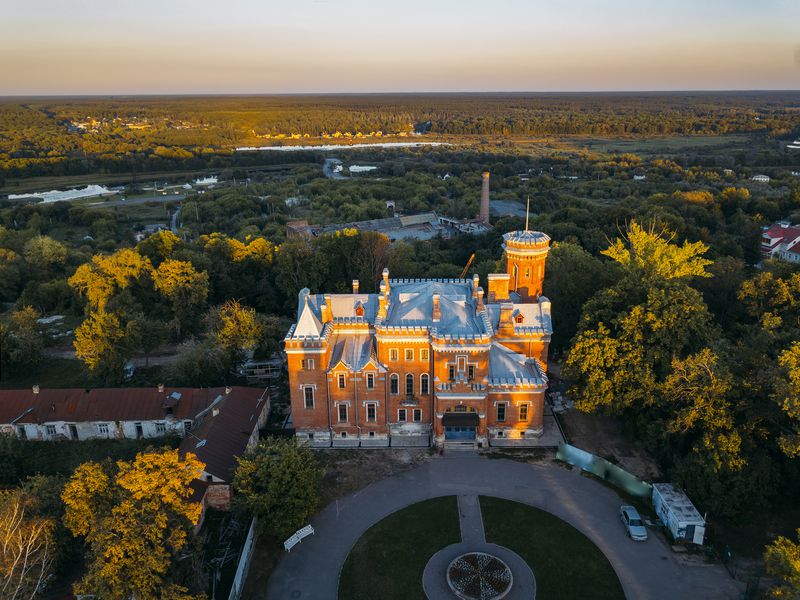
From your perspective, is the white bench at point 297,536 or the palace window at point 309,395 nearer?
the white bench at point 297,536

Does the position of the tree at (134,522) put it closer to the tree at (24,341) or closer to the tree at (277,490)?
the tree at (277,490)

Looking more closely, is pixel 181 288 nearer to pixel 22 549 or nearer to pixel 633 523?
pixel 22 549

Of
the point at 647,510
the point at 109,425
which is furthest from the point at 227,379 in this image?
the point at 647,510

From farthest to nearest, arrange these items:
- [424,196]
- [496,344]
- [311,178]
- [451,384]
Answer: [311,178], [424,196], [496,344], [451,384]

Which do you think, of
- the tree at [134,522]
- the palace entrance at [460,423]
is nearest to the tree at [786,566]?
the palace entrance at [460,423]

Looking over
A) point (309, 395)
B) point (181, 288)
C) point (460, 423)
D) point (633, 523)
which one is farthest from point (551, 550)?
point (181, 288)

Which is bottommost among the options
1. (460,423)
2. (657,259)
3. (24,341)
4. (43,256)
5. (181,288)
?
(460,423)

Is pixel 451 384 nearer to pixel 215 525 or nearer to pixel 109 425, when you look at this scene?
pixel 215 525
